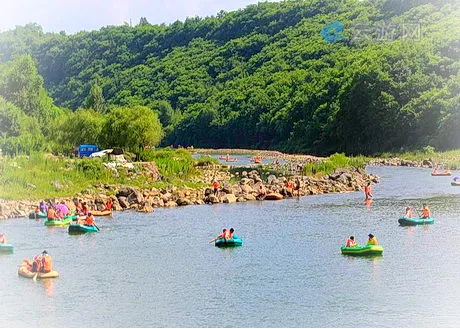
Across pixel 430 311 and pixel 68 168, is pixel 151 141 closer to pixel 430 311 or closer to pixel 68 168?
pixel 68 168

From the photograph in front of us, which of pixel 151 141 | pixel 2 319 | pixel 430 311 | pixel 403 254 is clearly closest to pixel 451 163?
pixel 151 141

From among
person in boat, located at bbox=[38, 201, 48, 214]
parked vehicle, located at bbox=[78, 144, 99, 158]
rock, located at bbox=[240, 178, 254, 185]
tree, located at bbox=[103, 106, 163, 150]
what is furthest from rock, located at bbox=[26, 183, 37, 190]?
tree, located at bbox=[103, 106, 163, 150]

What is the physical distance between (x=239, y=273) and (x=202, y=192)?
3116cm

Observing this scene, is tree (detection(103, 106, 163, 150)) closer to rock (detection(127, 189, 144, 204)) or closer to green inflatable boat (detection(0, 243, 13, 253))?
rock (detection(127, 189, 144, 204))

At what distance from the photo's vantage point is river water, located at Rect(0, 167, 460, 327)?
119ft

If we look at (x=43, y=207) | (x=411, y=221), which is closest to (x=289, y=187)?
(x=411, y=221)

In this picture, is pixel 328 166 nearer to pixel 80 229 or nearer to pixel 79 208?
pixel 79 208

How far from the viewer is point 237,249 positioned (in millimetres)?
50875

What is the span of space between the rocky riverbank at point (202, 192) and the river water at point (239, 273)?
3116 mm

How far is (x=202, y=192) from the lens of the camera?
75.1 meters

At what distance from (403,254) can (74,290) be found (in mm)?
18870

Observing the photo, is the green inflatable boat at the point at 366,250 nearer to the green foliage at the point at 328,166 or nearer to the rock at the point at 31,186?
the rock at the point at 31,186

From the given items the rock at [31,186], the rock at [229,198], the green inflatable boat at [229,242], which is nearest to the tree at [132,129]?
the rock at [229,198]

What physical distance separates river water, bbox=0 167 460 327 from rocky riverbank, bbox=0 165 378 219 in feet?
10.2
